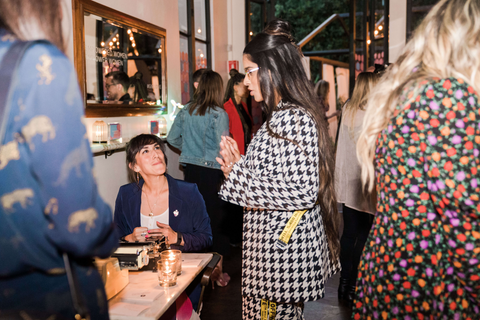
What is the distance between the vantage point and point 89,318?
2.69ft

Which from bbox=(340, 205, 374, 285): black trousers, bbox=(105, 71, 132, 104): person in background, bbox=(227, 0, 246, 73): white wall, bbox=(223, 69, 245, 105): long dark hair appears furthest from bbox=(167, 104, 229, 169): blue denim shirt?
bbox=(227, 0, 246, 73): white wall

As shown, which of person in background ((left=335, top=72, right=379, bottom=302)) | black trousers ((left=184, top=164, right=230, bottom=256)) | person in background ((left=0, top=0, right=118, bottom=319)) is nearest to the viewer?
person in background ((left=0, top=0, right=118, bottom=319))

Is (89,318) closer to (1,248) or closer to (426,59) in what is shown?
(1,248)

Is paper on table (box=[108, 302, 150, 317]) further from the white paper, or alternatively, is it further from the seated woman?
the seated woman

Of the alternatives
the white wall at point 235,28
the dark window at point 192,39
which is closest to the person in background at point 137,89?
the dark window at point 192,39

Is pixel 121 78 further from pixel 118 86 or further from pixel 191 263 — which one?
pixel 191 263

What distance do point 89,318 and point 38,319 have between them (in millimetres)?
92

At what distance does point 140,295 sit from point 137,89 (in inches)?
108

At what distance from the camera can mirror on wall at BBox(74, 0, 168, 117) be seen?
119 inches

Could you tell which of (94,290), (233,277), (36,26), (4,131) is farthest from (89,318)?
(233,277)

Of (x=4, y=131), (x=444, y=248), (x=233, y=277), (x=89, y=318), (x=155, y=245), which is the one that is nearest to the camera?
(x=4, y=131)

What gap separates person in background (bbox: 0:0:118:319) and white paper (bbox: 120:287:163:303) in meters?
0.70

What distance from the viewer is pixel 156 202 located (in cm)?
247

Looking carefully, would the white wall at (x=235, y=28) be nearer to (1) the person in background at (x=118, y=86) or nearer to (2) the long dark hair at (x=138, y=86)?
(2) the long dark hair at (x=138, y=86)
